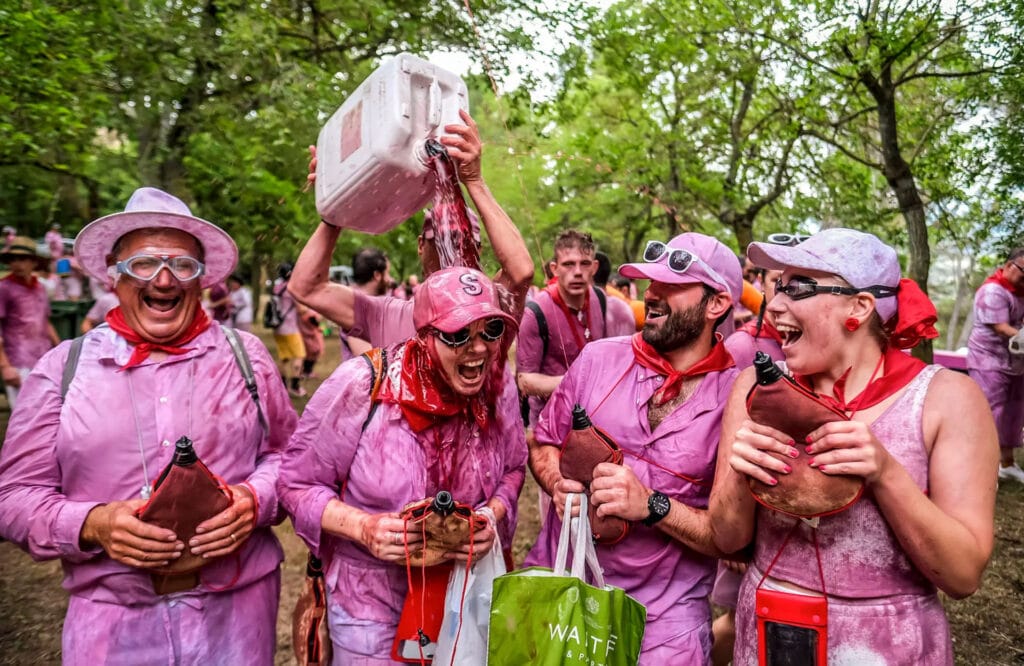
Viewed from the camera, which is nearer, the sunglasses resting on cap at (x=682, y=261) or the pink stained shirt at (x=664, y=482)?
the pink stained shirt at (x=664, y=482)

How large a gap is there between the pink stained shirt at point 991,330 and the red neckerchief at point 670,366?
17.5 ft

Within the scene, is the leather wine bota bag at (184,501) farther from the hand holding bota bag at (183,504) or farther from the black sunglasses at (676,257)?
the black sunglasses at (676,257)

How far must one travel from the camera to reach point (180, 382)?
7.86ft

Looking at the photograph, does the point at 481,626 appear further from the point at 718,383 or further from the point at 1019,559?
the point at 1019,559

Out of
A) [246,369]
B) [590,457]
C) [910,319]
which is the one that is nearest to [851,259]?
[910,319]

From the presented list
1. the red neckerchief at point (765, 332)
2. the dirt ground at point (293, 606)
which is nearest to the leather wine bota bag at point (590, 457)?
the red neckerchief at point (765, 332)

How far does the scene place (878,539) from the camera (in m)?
1.99

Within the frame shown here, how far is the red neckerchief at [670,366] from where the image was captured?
104 inches

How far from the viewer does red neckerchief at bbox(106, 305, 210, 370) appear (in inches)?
93.2

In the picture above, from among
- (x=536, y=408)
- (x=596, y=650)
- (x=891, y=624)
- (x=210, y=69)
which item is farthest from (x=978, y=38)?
(x=210, y=69)

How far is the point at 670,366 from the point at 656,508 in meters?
0.57

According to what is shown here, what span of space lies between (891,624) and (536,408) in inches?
116

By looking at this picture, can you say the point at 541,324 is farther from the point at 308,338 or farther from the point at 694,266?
the point at 308,338

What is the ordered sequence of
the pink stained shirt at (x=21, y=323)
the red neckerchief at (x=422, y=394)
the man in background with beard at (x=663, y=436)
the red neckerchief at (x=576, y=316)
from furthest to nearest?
the pink stained shirt at (x=21, y=323) → the red neckerchief at (x=576, y=316) → the man in background with beard at (x=663, y=436) → the red neckerchief at (x=422, y=394)
